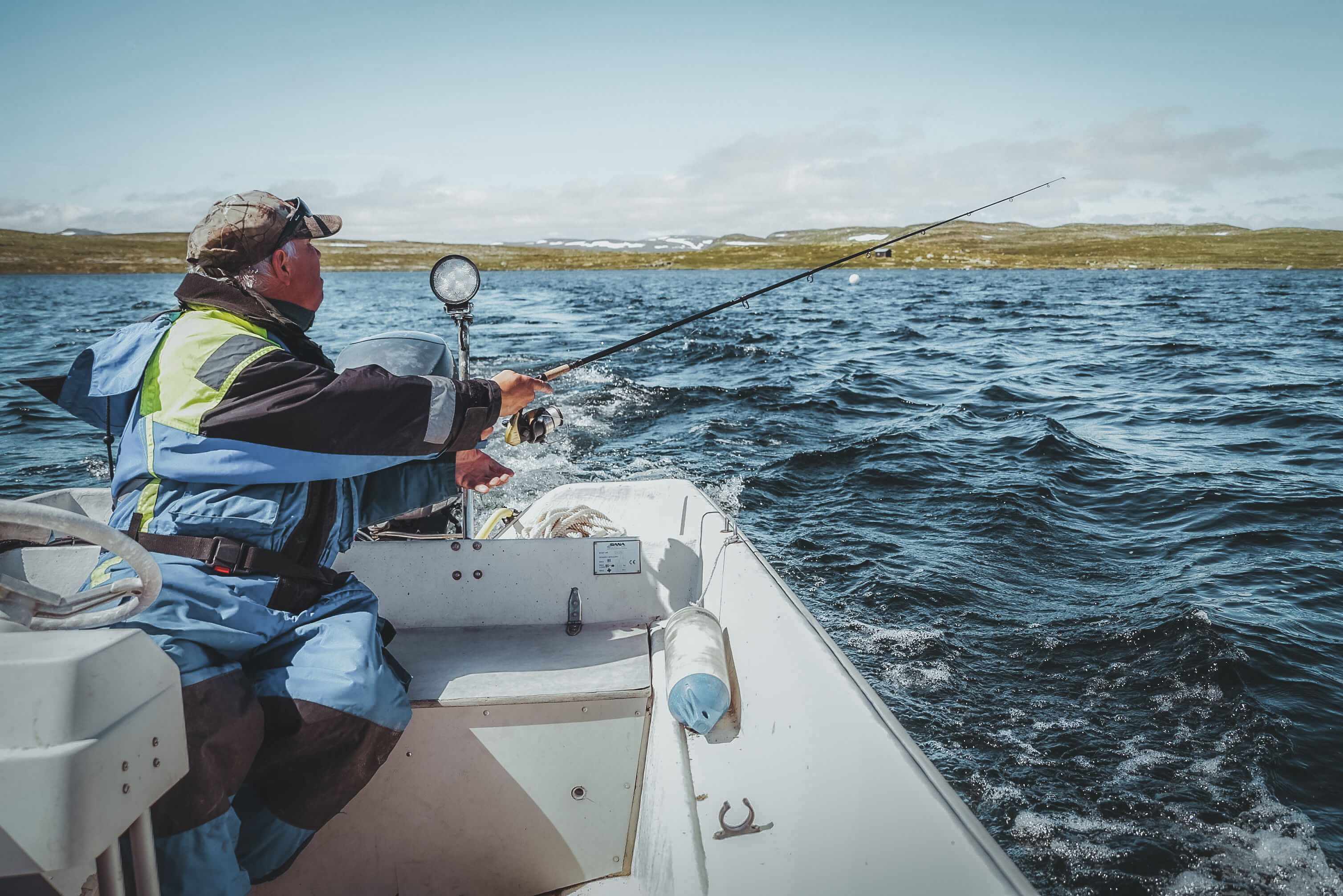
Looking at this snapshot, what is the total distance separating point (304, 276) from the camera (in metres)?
2.66

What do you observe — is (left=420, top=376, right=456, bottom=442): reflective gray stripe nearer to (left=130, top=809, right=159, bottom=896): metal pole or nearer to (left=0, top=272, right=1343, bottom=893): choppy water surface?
(left=130, top=809, right=159, bottom=896): metal pole

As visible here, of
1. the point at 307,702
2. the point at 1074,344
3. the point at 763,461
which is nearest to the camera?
the point at 307,702

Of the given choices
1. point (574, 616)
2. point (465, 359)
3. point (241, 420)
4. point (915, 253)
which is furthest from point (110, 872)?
point (915, 253)

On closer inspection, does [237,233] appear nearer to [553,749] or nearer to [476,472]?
[476,472]

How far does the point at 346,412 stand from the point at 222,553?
0.52 meters

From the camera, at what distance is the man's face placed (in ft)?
8.57

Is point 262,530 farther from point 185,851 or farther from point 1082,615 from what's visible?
point 1082,615

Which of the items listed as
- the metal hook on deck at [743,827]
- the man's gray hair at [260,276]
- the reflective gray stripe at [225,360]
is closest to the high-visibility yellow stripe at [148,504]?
the reflective gray stripe at [225,360]

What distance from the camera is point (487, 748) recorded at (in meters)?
2.82

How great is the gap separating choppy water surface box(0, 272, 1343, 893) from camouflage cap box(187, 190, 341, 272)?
3756 mm

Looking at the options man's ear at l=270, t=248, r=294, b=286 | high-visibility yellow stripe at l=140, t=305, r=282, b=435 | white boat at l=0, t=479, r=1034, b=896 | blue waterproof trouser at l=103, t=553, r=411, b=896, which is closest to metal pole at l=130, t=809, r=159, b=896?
white boat at l=0, t=479, r=1034, b=896

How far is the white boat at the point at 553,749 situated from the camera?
137cm

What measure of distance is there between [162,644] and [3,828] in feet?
2.45

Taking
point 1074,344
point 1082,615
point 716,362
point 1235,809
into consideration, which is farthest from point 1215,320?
point 1235,809
